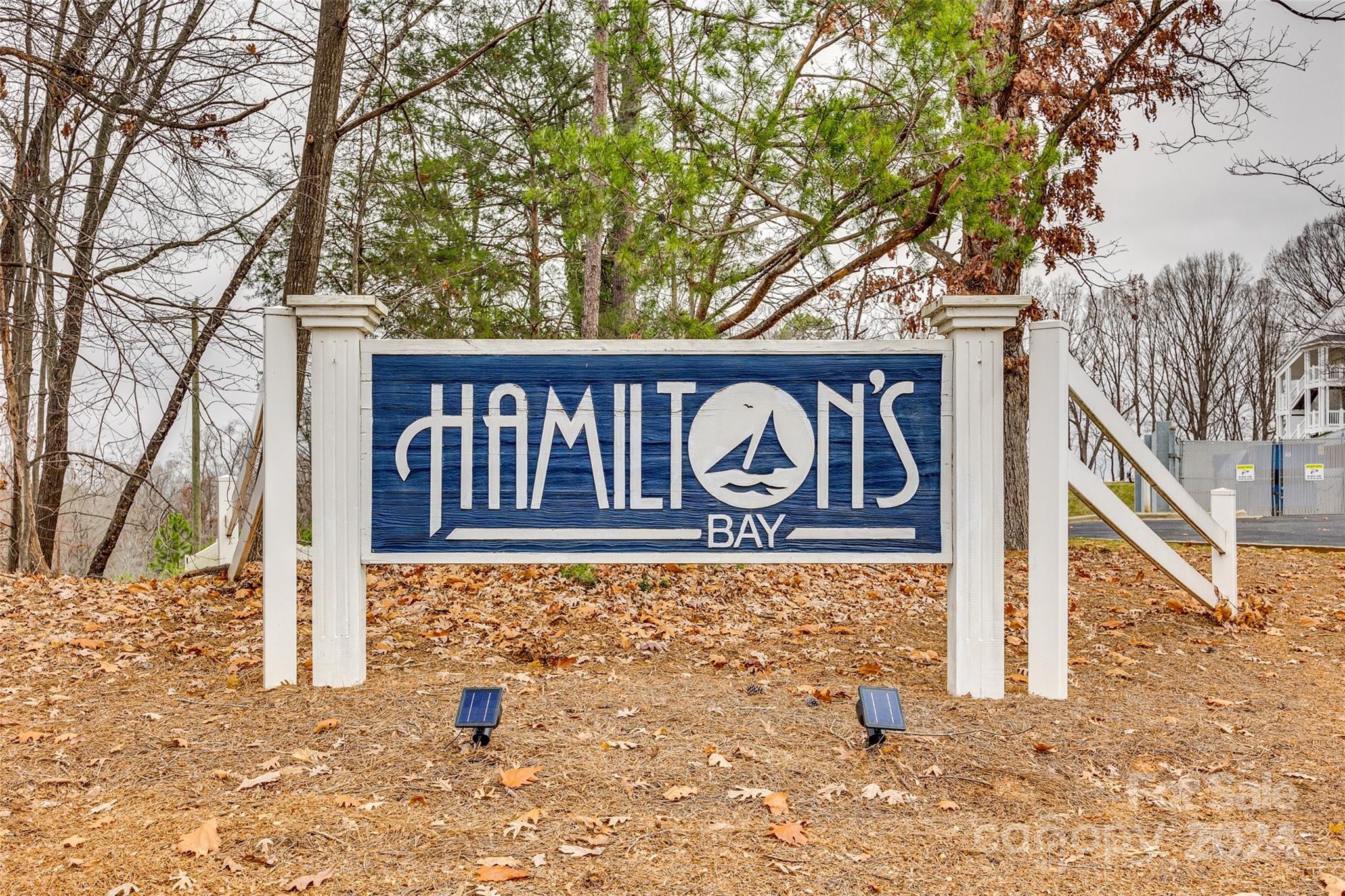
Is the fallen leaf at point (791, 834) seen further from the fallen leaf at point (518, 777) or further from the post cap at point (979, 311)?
the post cap at point (979, 311)

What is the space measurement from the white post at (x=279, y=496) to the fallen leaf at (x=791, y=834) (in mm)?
2503

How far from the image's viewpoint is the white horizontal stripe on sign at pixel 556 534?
13.1 ft

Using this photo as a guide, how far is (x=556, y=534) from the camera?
3992 millimetres

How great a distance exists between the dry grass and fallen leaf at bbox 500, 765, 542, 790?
3 centimetres

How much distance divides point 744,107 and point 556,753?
17.1 ft

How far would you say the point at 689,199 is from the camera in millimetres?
6090

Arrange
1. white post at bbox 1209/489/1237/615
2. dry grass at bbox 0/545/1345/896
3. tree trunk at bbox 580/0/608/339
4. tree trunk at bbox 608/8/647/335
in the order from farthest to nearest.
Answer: tree trunk at bbox 580/0/608/339
tree trunk at bbox 608/8/647/335
white post at bbox 1209/489/1237/615
dry grass at bbox 0/545/1345/896

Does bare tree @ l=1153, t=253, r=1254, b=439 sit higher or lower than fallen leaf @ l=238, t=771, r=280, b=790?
higher

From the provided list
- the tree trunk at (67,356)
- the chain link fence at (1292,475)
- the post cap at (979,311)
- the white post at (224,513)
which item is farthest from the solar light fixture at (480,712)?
the chain link fence at (1292,475)

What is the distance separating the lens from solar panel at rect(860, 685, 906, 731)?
3211 mm

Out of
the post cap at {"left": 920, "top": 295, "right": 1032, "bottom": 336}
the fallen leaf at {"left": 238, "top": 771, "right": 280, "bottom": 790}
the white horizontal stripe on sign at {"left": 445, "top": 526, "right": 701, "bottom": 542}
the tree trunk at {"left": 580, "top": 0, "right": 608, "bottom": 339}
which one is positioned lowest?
the fallen leaf at {"left": 238, "top": 771, "right": 280, "bottom": 790}

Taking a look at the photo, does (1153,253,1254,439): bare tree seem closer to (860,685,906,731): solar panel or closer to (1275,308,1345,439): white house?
(1275,308,1345,439): white house

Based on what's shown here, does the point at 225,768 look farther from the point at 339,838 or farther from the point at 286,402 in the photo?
the point at 286,402

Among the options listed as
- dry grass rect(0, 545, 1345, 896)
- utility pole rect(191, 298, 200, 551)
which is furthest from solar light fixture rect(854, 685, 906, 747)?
utility pole rect(191, 298, 200, 551)
